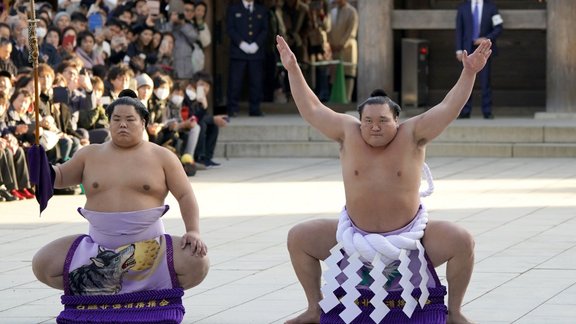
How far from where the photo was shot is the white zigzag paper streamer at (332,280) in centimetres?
583

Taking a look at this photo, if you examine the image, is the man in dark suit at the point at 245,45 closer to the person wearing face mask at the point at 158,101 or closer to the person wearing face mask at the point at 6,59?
the person wearing face mask at the point at 158,101

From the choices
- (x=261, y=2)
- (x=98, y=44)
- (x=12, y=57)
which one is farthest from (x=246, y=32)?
(x=12, y=57)

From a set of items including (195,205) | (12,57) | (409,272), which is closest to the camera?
(409,272)

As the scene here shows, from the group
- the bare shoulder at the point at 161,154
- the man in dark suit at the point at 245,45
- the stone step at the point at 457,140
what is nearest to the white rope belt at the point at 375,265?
the bare shoulder at the point at 161,154

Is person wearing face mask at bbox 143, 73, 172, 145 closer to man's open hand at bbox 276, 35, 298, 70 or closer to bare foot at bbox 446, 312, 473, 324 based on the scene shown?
man's open hand at bbox 276, 35, 298, 70

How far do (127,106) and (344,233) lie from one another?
41.1 inches

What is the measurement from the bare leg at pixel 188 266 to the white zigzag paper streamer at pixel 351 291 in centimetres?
62

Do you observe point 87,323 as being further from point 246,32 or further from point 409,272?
point 246,32

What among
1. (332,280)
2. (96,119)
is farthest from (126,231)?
(96,119)

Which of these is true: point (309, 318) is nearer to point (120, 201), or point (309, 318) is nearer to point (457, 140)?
point (120, 201)

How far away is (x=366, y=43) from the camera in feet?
51.2

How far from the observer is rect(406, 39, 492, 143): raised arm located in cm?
579

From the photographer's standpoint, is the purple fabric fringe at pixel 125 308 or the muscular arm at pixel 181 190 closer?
the purple fabric fringe at pixel 125 308

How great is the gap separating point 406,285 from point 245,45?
10.3 m
